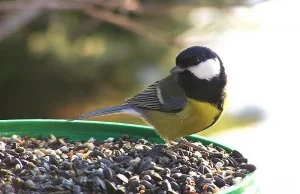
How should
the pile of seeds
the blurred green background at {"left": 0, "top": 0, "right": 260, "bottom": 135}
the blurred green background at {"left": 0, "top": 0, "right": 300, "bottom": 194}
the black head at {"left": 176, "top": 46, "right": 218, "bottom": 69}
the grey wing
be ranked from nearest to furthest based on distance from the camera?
the pile of seeds < the black head at {"left": 176, "top": 46, "right": 218, "bottom": 69} < the grey wing < the blurred green background at {"left": 0, "top": 0, "right": 300, "bottom": 194} < the blurred green background at {"left": 0, "top": 0, "right": 260, "bottom": 135}

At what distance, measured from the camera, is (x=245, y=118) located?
969 cm

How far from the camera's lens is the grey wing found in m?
3.85

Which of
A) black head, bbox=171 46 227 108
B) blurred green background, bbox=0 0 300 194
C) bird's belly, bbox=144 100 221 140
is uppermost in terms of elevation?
blurred green background, bbox=0 0 300 194

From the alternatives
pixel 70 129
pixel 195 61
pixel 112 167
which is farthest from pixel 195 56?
pixel 112 167

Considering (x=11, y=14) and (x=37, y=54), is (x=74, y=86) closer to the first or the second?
(x=37, y=54)

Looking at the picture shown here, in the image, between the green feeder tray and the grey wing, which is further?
the grey wing

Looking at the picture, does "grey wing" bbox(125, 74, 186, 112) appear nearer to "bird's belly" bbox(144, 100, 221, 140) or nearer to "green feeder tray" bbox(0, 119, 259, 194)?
"bird's belly" bbox(144, 100, 221, 140)

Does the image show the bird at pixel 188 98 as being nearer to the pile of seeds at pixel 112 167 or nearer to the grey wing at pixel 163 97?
the grey wing at pixel 163 97

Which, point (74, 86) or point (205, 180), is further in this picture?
point (74, 86)

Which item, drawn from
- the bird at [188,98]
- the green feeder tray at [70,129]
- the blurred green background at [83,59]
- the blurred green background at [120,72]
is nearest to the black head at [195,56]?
the bird at [188,98]

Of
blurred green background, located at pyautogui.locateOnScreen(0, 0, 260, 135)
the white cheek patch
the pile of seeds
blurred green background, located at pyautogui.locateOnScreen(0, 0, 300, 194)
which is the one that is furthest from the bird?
blurred green background, located at pyautogui.locateOnScreen(0, 0, 260, 135)

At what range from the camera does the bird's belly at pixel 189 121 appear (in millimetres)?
3754

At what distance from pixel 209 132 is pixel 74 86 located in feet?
6.44

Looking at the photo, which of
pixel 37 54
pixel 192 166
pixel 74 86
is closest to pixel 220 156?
pixel 192 166
